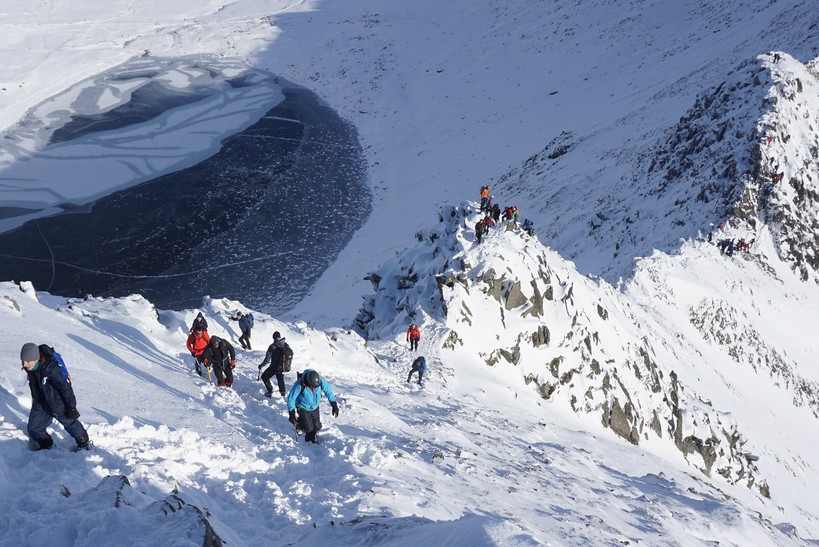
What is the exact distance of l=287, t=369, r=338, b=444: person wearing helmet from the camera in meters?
9.80

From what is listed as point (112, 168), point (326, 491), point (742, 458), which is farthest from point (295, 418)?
point (112, 168)

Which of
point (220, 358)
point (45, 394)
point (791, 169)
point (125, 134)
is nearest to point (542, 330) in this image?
point (220, 358)

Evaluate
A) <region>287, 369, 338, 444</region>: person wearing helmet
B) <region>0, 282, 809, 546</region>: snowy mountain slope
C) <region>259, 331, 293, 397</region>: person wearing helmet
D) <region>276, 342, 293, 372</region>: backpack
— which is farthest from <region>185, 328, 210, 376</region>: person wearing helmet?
<region>287, 369, 338, 444</region>: person wearing helmet

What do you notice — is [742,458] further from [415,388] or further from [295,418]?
[295,418]

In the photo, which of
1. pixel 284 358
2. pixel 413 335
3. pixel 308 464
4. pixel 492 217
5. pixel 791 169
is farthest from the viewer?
pixel 791 169

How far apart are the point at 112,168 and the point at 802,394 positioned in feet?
150

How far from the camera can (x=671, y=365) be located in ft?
85.3

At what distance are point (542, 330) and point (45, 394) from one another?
50.8ft

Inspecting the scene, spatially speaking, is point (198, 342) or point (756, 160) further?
point (756, 160)

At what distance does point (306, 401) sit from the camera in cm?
989

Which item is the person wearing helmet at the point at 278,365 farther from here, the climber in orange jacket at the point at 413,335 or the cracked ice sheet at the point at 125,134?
the cracked ice sheet at the point at 125,134

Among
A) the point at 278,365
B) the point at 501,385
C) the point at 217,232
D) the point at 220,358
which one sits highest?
the point at 220,358

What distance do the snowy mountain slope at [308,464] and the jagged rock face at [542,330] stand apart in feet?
7.15

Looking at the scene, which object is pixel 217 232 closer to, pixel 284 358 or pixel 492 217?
pixel 492 217
